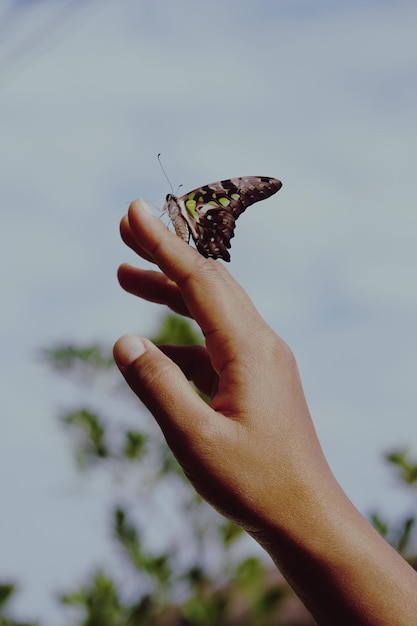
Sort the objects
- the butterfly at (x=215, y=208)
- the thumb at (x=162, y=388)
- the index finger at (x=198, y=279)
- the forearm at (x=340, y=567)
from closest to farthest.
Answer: the forearm at (x=340, y=567)
the thumb at (x=162, y=388)
the index finger at (x=198, y=279)
the butterfly at (x=215, y=208)

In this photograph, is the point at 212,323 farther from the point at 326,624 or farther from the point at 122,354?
the point at 326,624

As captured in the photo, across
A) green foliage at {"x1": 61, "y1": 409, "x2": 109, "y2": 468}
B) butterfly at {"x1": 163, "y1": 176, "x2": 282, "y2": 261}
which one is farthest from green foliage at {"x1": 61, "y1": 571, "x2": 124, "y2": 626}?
butterfly at {"x1": 163, "y1": 176, "x2": 282, "y2": 261}

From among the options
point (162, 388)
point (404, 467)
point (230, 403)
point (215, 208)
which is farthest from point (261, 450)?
point (404, 467)

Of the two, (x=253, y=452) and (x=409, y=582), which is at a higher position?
(x=253, y=452)

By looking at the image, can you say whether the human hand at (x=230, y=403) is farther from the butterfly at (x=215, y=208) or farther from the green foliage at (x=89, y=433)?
the green foliage at (x=89, y=433)

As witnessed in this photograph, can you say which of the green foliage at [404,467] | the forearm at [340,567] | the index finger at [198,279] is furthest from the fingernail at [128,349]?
the green foliage at [404,467]

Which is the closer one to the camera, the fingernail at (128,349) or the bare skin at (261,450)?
the bare skin at (261,450)

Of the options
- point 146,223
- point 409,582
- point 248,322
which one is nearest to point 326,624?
point 409,582

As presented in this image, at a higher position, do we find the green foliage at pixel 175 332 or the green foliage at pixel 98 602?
the green foliage at pixel 175 332

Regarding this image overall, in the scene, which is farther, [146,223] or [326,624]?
[146,223]
